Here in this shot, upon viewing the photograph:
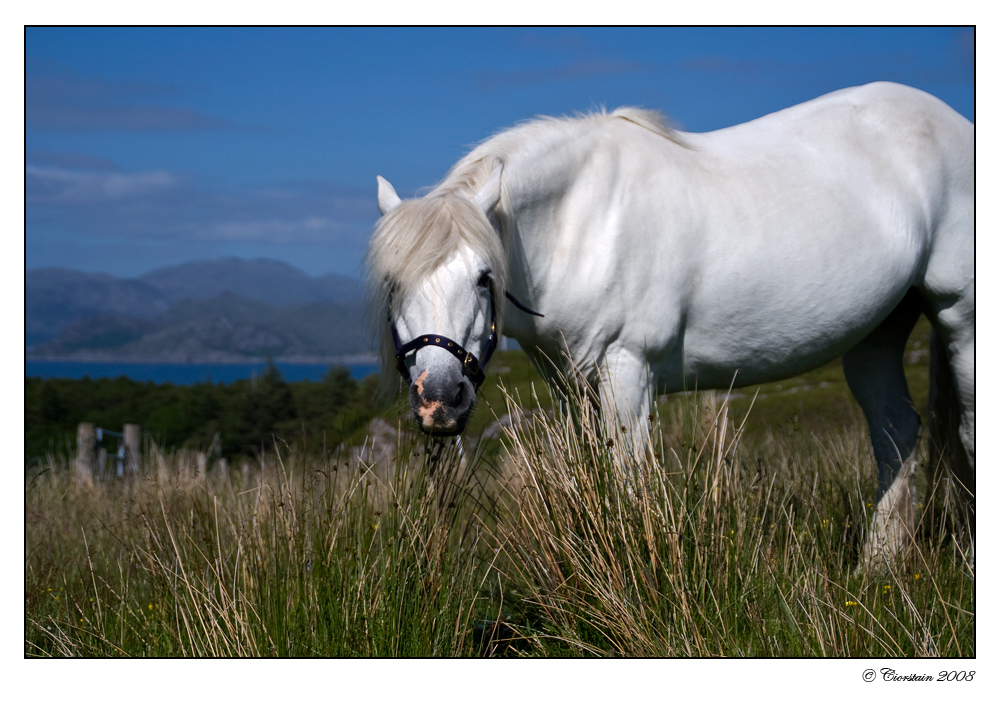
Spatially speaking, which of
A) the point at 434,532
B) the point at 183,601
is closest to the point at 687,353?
the point at 434,532

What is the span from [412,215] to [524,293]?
27.8 inches

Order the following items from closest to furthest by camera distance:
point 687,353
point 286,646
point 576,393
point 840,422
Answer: point 286,646 → point 576,393 → point 687,353 → point 840,422

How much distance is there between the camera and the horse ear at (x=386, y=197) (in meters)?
3.00

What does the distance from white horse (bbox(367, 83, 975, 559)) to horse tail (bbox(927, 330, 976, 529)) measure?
3 centimetres

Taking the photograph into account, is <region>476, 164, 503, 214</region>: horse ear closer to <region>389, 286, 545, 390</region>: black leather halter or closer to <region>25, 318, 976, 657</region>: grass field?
<region>389, 286, 545, 390</region>: black leather halter

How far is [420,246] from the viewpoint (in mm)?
2607

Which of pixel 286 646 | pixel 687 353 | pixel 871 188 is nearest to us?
pixel 286 646

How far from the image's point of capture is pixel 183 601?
279cm

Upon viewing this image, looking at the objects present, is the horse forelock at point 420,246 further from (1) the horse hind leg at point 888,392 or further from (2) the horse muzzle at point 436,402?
(1) the horse hind leg at point 888,392

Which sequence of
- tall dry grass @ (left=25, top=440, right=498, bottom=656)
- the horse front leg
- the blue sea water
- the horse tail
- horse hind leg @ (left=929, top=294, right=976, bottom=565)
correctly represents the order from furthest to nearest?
1. the blue sea water
2. the horse tail
3. horse hind leg @ (left=929, top=294, right=976, bottom=565)
4. the horse front leg
5. tall dry grass @ (left=25, top=440, right=498, bottom=656)

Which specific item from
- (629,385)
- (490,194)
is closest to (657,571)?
(629,385)

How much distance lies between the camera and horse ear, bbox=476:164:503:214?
2822mm

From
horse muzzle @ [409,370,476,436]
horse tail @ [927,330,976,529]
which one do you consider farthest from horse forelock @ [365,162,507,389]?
horse tail @ [927,330,976,529]
